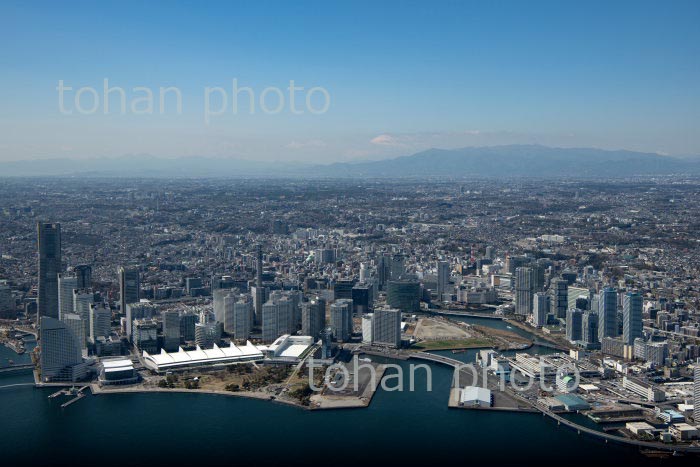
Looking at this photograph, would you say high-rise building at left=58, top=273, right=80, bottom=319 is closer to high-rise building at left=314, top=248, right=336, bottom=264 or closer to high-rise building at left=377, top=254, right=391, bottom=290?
high-rise building at left=377, top=254, right=391, bottom=290

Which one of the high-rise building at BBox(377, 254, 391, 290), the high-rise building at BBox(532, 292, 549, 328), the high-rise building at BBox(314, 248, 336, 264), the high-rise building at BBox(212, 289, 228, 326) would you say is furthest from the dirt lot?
the high-rise building at BBox(314, 248, 336, 264)

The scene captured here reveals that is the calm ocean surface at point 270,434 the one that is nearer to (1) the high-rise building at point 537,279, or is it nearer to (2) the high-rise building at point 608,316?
(2) the high-rise building at point 608,316

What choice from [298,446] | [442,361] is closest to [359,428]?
[298,446]

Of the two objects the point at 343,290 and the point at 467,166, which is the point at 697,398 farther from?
the point at 467,166

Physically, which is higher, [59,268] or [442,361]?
[59,268]

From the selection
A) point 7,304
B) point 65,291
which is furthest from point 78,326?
point 7,304

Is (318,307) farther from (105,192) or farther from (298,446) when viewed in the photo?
(105,192)

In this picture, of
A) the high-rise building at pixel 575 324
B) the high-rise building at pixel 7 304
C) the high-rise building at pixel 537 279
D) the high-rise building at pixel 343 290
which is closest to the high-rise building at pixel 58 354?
the high-rise building at pixel 7 304

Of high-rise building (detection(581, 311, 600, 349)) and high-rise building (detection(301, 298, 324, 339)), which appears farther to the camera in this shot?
high-rise building (detection(301, 298, 324, 339))
